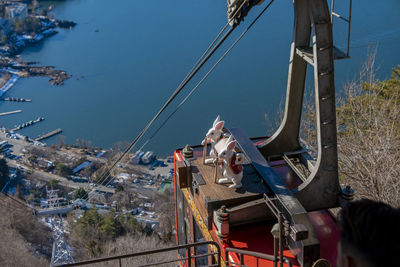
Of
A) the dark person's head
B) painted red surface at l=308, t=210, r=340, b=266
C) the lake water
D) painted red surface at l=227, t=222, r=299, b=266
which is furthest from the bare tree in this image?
the dark person's head

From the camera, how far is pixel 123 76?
40.8 meters

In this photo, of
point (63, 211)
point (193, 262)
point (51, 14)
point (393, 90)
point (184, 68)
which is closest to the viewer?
point (193, 262)

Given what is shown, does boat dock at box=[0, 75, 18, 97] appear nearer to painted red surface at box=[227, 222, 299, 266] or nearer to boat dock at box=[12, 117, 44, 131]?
boat dock at box=[12, 117, 44, 131]

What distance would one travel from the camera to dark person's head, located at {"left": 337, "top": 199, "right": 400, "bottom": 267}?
92cm

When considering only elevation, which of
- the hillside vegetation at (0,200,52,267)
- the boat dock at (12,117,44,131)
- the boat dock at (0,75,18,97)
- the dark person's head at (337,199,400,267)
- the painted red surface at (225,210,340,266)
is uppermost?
the boat dock at (0,75,18,97)

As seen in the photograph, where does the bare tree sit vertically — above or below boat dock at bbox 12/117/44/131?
below

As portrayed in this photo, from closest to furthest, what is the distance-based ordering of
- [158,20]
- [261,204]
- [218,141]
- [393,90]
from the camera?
1. [261,204]
2. [218,141]
3. [393,90]
4. [158,20]

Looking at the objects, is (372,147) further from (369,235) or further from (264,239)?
(369,235)

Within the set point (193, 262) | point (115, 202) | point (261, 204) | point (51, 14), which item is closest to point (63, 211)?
point (115, 202)

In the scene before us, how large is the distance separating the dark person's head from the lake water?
19.0 metres

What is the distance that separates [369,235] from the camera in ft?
3.12

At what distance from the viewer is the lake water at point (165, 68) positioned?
94.2 ft

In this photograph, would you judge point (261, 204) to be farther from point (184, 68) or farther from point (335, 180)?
point (184, 68)

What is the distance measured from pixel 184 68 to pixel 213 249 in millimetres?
31696
